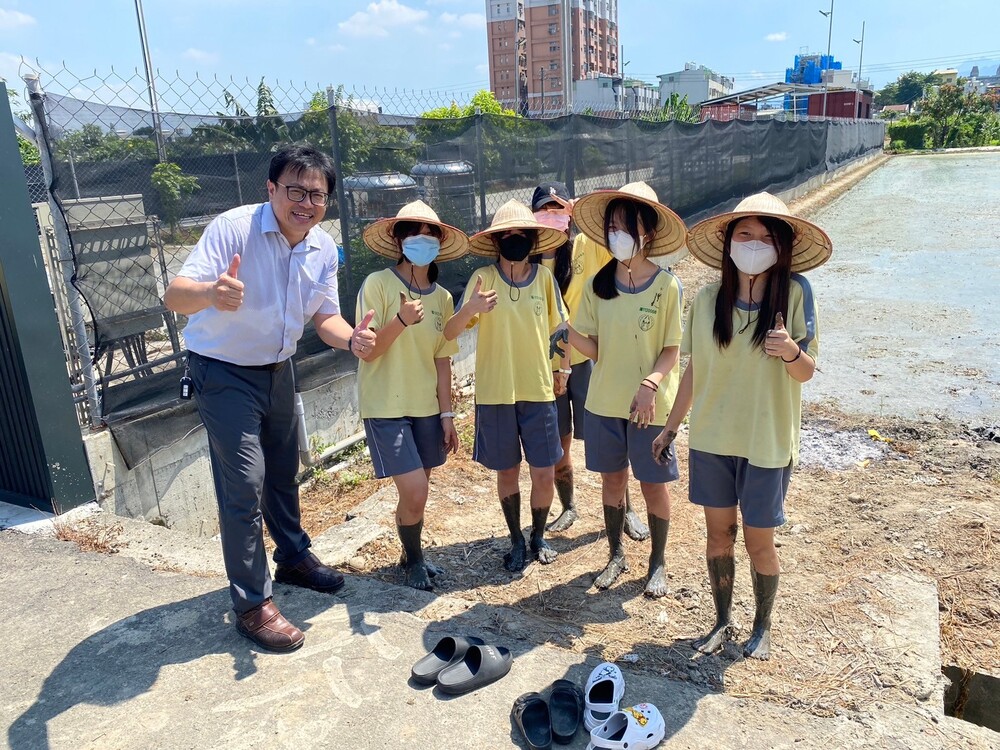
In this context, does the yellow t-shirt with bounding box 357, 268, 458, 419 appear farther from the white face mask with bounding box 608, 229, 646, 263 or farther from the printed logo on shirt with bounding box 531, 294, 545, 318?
the white face mask with bounding box 608, 229, 646, 263

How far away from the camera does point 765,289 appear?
2.73 m

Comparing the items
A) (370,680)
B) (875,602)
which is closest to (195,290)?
(370,680)

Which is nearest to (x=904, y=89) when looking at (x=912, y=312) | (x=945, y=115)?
(x=945, y=115)

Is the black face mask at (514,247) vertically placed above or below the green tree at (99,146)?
below

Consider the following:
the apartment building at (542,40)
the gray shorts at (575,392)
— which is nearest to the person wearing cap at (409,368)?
the gray shorts at (575,392)

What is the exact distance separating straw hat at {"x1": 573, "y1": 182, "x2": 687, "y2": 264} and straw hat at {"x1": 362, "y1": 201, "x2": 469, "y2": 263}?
559 millimetres

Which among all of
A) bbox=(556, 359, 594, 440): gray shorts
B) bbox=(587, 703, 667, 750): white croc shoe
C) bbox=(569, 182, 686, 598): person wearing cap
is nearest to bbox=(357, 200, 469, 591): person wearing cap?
bbox=(569, 182, 686, 598): person wearing cap

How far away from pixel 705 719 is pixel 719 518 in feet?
2.48

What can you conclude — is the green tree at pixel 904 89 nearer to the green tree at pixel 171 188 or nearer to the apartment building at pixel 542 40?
the apartment building at pixel 542 40

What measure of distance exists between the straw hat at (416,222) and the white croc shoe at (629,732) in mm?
2041

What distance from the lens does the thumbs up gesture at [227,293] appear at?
2.60 meters

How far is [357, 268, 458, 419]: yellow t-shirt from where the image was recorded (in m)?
3.37

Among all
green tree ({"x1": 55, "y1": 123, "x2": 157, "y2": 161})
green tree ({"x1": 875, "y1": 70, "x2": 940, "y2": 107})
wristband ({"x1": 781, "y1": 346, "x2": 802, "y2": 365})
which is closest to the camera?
wristband ({"x1": 781, "y1": 346, "x2": 802, "y2": 365})

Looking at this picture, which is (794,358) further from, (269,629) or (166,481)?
(166,481)
